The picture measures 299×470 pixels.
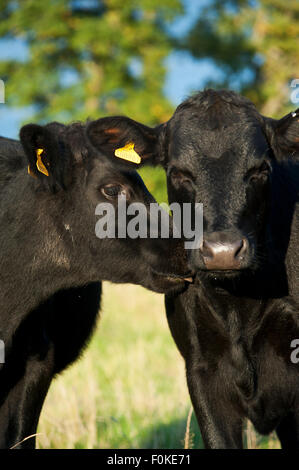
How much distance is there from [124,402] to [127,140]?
3.17m

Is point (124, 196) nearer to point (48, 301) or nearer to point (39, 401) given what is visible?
point (48, 301)

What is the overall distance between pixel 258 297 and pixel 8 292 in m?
1.59

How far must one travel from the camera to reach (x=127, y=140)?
196 inches

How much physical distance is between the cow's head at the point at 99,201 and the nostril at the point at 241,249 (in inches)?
29.2

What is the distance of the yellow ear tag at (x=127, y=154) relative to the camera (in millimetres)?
4914

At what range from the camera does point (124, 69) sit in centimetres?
2986

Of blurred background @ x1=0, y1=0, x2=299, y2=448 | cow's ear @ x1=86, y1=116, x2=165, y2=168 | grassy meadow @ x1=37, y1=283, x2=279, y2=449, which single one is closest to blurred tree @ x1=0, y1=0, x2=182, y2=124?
blurred background @ x1=0, y1=0, x2=299, y2=448

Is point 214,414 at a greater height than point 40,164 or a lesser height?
lesser

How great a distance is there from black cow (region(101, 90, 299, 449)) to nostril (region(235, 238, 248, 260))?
275mm

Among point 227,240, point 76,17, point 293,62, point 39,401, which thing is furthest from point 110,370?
point 76,17

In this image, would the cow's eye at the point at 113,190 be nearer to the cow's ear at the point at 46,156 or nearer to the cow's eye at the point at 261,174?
the cow's ear at the point at 46,156

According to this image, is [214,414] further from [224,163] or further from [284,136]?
[284,136]

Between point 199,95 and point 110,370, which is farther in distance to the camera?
point 110,370

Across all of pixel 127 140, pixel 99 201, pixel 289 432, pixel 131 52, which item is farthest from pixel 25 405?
pixel 131 52
